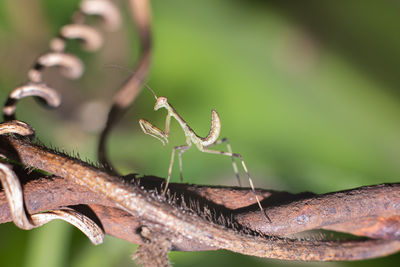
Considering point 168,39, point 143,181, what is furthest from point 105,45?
point 143,181

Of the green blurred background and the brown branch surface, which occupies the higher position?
the green blurred background

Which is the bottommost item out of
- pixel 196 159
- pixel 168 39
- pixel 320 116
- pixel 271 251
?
pixel 271 251

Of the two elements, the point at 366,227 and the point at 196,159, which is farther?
the point at 196,159

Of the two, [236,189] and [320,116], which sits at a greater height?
[320,116]

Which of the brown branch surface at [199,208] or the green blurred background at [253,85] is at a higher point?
the green blurred background at [253,85]

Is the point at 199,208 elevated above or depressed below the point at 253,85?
below

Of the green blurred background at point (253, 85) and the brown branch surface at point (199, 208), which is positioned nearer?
the brown branch surface at point (199, 208)

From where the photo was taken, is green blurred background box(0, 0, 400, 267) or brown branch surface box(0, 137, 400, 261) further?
green blurred background box(0, 0, 400, 267)

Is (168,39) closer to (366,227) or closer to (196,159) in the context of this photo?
(196,159)
